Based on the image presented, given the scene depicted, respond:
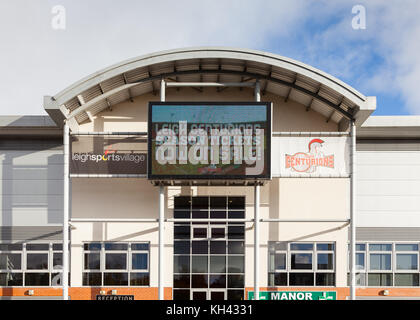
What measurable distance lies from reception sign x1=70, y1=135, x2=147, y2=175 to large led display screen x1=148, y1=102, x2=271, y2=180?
1038 millimetres

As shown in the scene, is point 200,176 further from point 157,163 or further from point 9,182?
point 9,182

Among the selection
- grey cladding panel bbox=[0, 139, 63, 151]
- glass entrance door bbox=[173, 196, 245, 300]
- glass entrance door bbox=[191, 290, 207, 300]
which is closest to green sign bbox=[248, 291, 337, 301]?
glass entrance door bbox=[173, 196, 245, 300]

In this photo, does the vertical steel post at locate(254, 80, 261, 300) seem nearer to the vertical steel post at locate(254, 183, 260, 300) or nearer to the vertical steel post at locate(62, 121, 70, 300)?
the vertical steel post at locate(254, 183, 260, 300)

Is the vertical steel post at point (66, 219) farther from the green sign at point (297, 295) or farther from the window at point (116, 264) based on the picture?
the green sign at point (297, 295)

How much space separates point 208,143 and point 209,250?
188 inches

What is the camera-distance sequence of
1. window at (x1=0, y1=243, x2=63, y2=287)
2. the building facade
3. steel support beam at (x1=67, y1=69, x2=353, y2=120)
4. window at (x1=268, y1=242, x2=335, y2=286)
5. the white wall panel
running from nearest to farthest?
steel support beam at (x1=67, y1=69, x2=353, y2=120) → the building facade → window at (x1=268, y1=242, x2=335, y2=286) → window at (x1=0, y1=243, x2=63, y2=287) → the white wall panel

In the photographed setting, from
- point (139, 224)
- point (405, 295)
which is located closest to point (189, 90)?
point (139, 224)

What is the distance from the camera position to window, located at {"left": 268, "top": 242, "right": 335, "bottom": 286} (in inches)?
682

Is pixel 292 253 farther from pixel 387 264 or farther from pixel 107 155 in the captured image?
pixel 107 155

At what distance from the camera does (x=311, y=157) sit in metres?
16.4

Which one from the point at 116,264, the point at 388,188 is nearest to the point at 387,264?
the point at 388,188

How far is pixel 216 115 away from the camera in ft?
51.7

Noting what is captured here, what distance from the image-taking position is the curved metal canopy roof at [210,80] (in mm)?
15562

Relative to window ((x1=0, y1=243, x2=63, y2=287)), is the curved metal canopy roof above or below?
above
